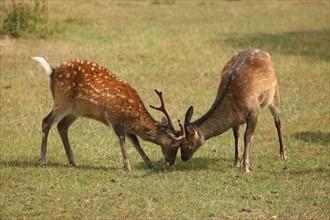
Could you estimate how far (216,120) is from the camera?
29.5ft

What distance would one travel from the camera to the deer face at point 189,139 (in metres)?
8.75

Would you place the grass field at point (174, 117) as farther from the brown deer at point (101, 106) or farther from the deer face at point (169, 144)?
the brown deer at point (101, 106)

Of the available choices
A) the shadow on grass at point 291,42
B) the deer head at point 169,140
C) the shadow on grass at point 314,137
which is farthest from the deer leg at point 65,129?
the shadow on grass at point 291,42

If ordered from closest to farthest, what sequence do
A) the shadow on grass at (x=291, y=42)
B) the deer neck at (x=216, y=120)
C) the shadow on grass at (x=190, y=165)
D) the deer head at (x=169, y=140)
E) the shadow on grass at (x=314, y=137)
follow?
the deer head at (x=169, y=140) < the shadow on grass at (x=190, y=165) < the deer neck at (x=216, y=120) < the shadow on grass at (x=314, y=137) < the shadow on grass at (x=291, y=42)

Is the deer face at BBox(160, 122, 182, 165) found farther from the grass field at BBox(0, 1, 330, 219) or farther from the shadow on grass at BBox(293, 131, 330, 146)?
the shadow on grass at BBox(293, 131, 330, 146)

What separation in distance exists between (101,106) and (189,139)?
1.04 metres

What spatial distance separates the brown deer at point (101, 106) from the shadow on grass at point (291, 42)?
313 inches

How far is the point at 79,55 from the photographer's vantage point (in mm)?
15336

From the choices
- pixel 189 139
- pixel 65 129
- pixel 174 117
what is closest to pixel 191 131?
pixel 189 139

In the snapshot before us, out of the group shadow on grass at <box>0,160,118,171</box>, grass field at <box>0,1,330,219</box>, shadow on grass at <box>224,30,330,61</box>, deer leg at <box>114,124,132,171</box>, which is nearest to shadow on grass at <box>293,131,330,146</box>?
grass field at <box>0,1,330,219</box>

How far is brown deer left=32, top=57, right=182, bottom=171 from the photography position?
8594mm

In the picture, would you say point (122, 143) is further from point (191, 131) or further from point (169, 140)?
point (191, 131)

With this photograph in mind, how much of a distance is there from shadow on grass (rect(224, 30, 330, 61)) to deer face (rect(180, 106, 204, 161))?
7794 millimetres

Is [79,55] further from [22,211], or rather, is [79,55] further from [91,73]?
[22,211]
